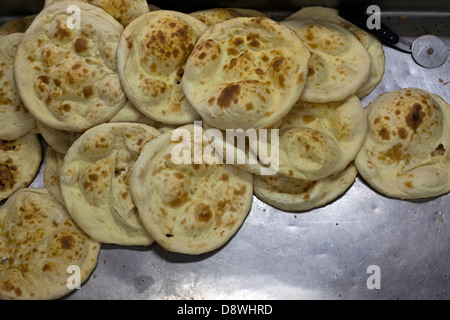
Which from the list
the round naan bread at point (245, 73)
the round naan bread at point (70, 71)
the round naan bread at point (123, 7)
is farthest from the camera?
the round naan bread at point (123, 7)

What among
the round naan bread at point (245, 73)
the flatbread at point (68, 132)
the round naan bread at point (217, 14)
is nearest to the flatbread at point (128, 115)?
the flatbread at point (68, 132)

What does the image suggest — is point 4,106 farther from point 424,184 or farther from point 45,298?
point 424,184

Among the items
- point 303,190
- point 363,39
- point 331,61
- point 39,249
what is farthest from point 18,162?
point 363,39

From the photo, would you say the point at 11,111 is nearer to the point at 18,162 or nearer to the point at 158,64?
the point at 18,162

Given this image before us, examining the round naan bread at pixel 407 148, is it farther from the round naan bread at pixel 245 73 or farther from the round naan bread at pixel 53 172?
the round naan bread at pixel 53 172

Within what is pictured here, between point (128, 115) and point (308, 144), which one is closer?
point (308, 144)

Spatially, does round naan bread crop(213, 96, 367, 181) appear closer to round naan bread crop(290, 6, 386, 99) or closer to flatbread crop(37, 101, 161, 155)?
round naan bread crop(290, 6, 386, 99)
